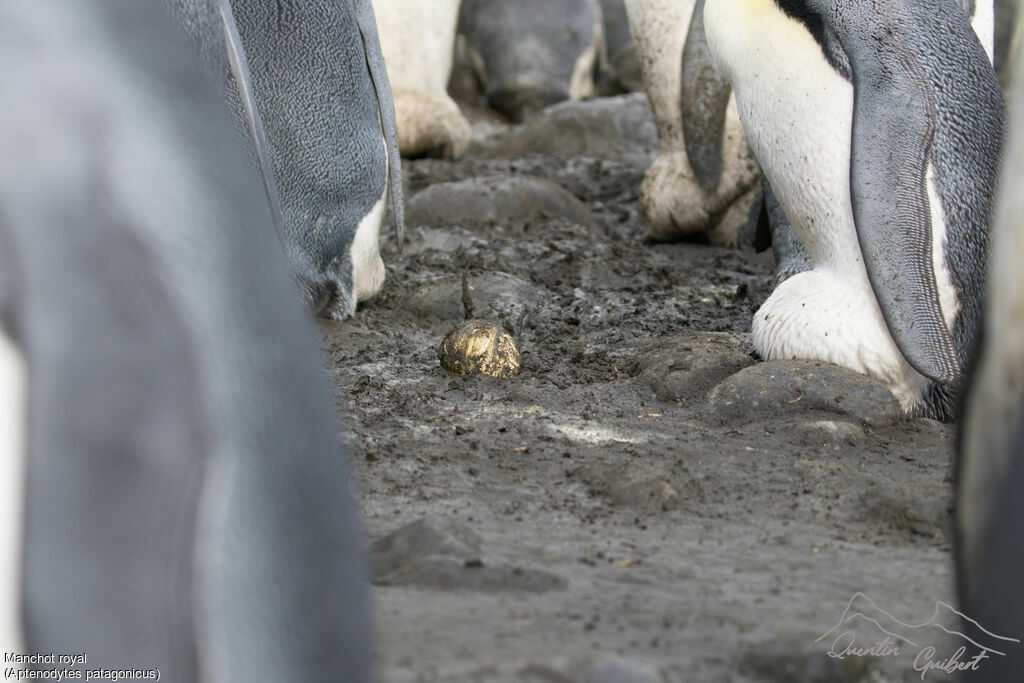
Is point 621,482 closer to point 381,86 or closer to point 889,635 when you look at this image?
point 889,635

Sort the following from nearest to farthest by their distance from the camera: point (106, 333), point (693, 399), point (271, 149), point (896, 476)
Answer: point (106, 333)
point (896, 476)
point (693, 399)
point (271, 149)

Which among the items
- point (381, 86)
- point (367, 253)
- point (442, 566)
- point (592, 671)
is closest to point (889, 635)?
point (592, 671)

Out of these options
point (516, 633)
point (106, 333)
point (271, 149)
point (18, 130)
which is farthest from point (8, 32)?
point (271, 149)

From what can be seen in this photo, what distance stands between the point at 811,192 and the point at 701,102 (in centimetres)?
145

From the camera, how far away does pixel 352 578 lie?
890 mm

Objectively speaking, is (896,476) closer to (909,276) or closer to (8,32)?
(909,276)

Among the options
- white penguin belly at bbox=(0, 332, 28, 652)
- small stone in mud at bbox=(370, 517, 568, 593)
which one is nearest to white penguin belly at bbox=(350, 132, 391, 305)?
small stone in mud at bbox=(370, 517, 568, 593)

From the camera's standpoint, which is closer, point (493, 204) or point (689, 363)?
point (689, 363)

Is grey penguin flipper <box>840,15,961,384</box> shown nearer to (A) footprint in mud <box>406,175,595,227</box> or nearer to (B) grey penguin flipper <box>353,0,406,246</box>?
(B) grey penguin flipper <box>353,0,406,246</box>

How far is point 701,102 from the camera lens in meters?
4.09

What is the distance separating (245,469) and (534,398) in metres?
1.81

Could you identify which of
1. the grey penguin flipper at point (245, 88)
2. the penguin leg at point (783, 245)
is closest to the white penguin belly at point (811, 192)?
the penguin leg at point (783, 245)

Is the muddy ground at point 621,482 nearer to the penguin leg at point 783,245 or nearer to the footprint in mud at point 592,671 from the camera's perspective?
the footprint in mud at point 592,671

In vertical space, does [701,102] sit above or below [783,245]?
above
